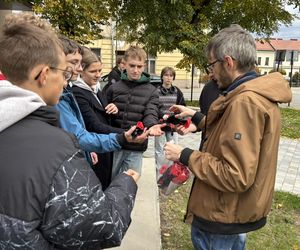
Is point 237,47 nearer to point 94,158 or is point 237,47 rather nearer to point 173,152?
point 173,152

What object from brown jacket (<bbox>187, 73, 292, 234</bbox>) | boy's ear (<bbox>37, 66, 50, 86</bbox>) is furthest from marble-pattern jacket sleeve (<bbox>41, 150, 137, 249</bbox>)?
brown jacket (<bbox>187, 73, 292, 234</bbox>)

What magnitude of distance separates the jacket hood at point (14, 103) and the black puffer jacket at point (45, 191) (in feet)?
0.08

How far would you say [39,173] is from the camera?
3.98 feet

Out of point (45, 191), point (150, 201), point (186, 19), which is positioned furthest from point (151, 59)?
point (45, 191)

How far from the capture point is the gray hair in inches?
84.8

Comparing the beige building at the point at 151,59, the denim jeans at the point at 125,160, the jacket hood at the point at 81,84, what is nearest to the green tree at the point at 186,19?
the denim jeans at the point at 125,160

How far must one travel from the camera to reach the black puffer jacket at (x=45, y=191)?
1209mm

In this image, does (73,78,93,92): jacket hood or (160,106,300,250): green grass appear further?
(160,106,300,250): green grass

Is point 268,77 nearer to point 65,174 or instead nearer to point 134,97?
point 65,174

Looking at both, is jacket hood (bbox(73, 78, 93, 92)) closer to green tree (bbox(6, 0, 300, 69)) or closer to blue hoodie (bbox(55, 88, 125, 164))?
blue hoodie (bbox(55, 88, 125, 164))

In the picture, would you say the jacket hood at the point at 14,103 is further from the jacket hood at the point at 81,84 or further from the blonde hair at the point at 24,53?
the jacket hood at the point at 81,84

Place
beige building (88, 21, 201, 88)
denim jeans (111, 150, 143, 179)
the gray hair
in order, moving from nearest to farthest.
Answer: the gray hair < denim jeans (111, 150, 143, 179) < beige building (88, 21, 201, 88)

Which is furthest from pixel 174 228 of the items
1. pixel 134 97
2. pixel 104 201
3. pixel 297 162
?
pixel 297 162

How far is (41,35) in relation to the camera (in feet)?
4.75
